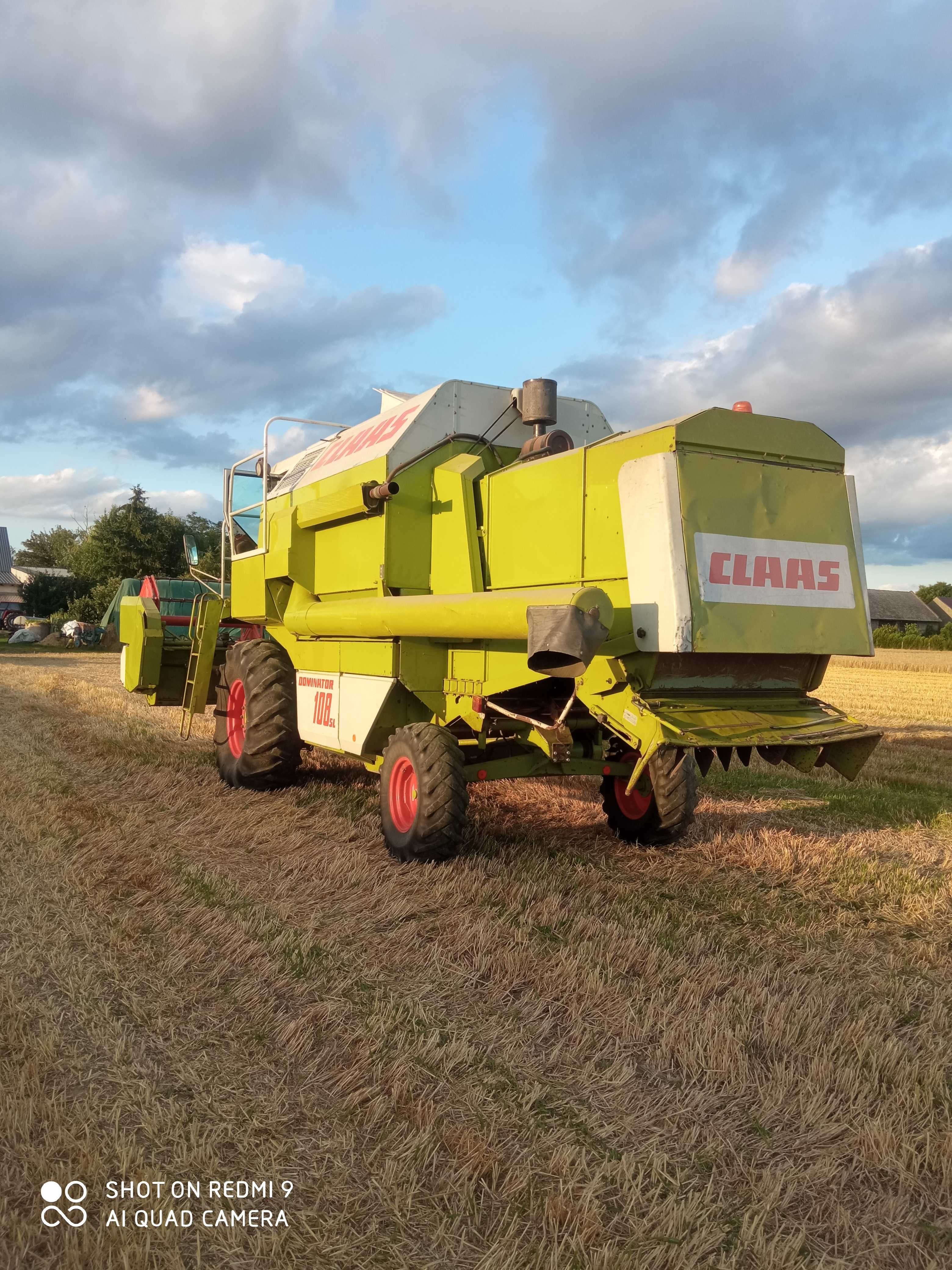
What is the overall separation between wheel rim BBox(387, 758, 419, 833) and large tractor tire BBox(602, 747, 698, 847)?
4.50 feet

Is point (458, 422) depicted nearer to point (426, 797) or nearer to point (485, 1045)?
point (426, 797)

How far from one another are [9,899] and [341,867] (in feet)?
5.34

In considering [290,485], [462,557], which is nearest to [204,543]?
[290,485]

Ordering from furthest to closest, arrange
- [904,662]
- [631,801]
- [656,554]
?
1. [904,662]
2. [631,801]
3. [656,554]

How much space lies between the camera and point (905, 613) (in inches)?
3002

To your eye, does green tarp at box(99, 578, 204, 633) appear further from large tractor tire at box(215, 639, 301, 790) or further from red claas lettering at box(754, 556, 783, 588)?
red claas lettering at box(754, 556, 783, 588)

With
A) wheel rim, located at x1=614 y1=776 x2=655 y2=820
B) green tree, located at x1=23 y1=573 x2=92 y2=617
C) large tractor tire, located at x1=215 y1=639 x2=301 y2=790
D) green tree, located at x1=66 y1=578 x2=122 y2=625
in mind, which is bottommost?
wheel rim, located at x1=614 y1=776 x2=655 y2=820

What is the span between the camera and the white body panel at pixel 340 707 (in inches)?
236

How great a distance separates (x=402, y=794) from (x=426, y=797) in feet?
1.36

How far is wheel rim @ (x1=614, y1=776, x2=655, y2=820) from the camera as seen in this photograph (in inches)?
233

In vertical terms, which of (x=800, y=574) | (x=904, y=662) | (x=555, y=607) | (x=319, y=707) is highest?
(x=800, y=574)

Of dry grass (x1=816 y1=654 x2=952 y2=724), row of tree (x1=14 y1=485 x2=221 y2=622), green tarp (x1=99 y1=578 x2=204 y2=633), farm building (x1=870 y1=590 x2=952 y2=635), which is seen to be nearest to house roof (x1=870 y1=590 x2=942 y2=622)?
farm building (x1=870 y1=590 x2=952 y2=635)

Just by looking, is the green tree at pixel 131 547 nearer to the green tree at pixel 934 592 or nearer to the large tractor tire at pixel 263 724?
the large tractor tire at pixel 263 724

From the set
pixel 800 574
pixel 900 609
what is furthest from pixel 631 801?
pixel 900 609
